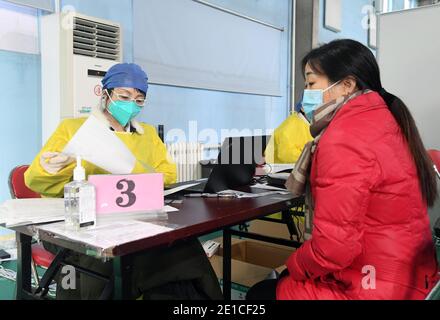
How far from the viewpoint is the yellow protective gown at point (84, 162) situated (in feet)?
4.89

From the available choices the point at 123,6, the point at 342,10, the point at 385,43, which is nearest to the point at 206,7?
the point at 123,6

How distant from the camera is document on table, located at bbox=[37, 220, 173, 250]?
3.21 feet

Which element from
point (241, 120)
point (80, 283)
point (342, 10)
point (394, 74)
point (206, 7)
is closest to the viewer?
point (80, 283)

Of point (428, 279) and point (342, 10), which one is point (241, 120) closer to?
point (342, 10)

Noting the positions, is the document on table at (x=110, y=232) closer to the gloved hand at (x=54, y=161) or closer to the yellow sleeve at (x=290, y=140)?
the gloved hand at (x=54, y=161)

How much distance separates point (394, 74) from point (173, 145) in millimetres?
1944

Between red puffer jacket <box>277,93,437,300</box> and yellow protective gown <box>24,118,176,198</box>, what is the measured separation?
684 mm

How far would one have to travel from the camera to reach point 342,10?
6320 millimetres

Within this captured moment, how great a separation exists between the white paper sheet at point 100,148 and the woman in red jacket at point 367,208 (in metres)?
0.56

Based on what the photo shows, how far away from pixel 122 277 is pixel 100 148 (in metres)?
0.39

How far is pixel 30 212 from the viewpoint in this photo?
1294 millimetres

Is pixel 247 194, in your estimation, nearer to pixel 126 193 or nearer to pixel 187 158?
pixel 126 193

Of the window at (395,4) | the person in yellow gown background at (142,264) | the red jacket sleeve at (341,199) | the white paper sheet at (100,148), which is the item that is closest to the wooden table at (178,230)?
the person in yellow gown background at (142,264)

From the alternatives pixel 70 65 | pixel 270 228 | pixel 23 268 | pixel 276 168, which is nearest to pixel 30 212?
pixel 23 268
